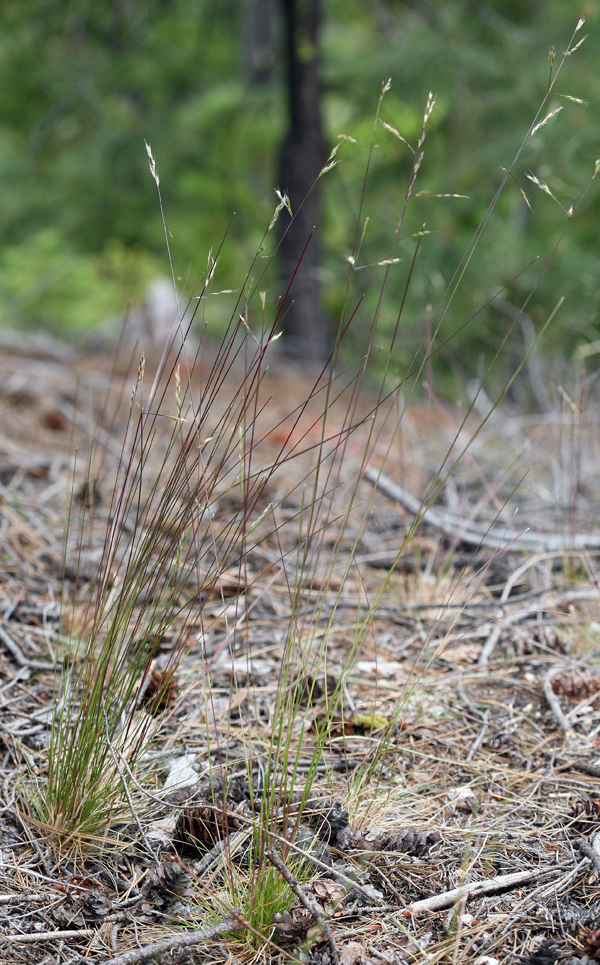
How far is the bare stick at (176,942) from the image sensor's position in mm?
788

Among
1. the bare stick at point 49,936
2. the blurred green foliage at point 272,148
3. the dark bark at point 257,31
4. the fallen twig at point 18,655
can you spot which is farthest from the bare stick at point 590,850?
the dark bark at point 257,31

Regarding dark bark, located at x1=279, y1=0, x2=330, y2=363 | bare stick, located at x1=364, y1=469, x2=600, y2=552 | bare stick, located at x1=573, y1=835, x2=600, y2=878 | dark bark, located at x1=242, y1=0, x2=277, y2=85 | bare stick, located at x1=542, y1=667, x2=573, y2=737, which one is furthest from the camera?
dark bark, located at x1=242, y1=0, x2=277, y2=85

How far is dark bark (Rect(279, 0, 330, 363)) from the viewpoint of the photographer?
414cm

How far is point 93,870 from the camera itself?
3.13 ft

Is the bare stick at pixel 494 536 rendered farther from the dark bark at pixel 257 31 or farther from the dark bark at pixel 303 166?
the dark bark at pixel 257 31

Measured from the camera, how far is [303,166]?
170 inches

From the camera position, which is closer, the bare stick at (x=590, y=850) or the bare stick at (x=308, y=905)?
the bare stick at (x=308, y=905)

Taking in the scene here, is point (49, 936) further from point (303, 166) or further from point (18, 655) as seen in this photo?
point (303, 166)

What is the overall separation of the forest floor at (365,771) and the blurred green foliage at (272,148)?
1.85m

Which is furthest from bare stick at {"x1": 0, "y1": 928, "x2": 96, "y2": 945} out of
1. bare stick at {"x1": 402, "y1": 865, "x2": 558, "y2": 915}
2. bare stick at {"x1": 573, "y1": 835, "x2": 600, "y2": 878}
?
bare stick at {"x1": 573, "y1": 835, "x2": 600, "y2": 878}

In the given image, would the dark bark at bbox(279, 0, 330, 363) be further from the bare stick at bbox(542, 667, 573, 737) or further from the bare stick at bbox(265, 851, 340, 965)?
the bare stick at bbox(265, 851, 340, 965)

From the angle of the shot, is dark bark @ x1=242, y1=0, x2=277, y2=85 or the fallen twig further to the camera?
dark bark @ x1=242, y1=0, x2=277, y2=85

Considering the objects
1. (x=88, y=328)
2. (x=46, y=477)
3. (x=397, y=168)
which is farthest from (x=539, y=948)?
(x=88, y=328)

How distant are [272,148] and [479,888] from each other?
16.7 feet
